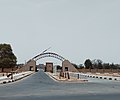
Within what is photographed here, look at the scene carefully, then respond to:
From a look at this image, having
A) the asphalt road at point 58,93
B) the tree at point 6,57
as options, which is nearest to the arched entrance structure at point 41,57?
the tree at point 6,57

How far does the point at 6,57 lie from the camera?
429 feet

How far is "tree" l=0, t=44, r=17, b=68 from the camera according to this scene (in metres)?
127

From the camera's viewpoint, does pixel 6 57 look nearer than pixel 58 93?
No

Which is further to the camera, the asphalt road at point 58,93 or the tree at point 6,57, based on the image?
the tree at point 6,57

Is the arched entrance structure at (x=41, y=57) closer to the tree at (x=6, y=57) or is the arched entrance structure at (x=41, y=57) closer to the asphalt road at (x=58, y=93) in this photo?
the tree at (x=6, y=57)

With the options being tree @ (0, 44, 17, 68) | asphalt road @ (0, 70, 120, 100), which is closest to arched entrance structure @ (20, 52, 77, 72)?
tree @ (0, 44, 17, 68)

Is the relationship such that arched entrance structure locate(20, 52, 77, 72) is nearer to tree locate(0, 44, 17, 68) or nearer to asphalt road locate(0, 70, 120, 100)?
tree locate(0, 44, 17, 68)

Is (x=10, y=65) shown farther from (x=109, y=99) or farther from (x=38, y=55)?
(x=109, y=99)

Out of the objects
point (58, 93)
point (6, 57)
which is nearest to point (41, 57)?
point (6, 57)

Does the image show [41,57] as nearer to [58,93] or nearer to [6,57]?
[6,57]

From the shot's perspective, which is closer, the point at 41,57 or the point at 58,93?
the point at 58,93

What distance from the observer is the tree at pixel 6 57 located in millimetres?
126625

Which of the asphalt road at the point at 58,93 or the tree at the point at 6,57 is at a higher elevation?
the tree at the point at 6,57

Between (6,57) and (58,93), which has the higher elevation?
(6,57)
